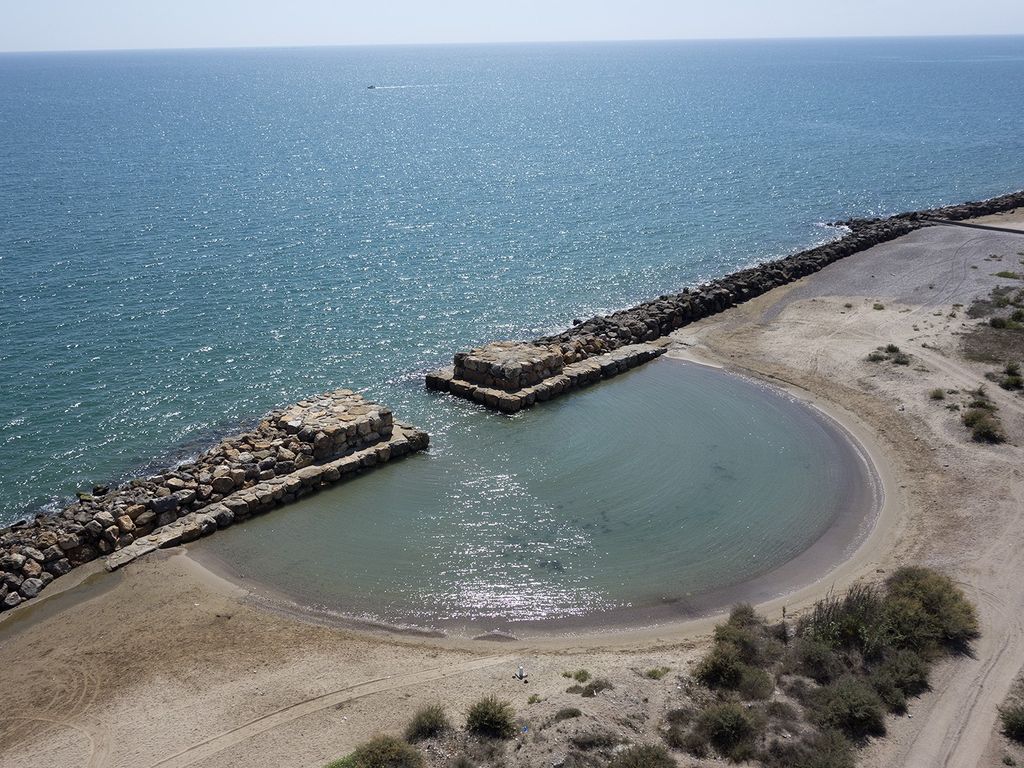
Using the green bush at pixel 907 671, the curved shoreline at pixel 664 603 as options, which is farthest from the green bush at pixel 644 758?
the green bush at pixel 907 671

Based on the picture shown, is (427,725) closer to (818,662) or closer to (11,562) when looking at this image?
(818,662)

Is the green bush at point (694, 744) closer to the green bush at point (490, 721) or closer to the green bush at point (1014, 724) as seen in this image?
the green bush at point (490, 721)

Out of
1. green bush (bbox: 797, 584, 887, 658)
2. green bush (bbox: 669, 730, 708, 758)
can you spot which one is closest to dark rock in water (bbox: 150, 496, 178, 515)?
green bush (bbox: 669, 730, 708, 758)

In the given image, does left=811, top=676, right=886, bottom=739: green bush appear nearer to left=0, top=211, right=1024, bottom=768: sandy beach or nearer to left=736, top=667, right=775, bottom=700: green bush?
left=0, top=211, right=1024, bottom=768: sandy beach

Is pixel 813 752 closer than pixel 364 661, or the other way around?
pixel 813 752

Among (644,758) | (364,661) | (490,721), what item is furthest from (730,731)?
(364,661)

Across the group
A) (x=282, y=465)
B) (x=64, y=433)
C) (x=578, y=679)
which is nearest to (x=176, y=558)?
(x=282, y=465)
